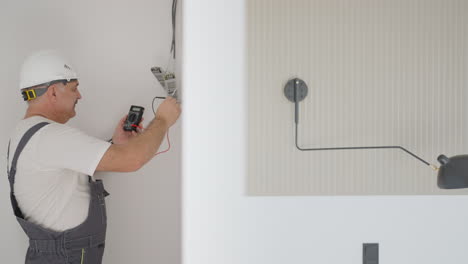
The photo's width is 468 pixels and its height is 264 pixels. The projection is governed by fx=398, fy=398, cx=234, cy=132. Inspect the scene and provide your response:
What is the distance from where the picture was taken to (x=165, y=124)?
158 centimetres

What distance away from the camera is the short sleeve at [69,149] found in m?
1.43

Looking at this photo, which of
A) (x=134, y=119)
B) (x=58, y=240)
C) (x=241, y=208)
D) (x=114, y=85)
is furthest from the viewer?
(x=114, y=85)

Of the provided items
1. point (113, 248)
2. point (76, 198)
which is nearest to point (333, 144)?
point (76, 198)

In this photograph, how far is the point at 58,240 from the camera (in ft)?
5.18

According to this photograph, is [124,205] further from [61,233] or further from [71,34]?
[71,34]

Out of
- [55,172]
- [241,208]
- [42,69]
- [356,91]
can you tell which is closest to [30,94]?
[42,69]

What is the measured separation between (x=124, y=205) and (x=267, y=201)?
1.04m

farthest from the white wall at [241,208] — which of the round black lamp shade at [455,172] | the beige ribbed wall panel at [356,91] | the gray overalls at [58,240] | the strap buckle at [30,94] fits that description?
the strap buckle at [30,94]

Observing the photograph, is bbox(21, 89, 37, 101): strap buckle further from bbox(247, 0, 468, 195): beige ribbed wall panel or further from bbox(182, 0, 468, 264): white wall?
bbox(247, 0, 468, 195): beige ribbed wall panel

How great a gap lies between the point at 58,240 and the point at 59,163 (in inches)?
13.4

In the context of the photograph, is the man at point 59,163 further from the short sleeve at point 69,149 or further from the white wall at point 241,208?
the white wall at point 241,208

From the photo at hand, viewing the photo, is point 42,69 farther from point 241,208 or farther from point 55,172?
point 241,208

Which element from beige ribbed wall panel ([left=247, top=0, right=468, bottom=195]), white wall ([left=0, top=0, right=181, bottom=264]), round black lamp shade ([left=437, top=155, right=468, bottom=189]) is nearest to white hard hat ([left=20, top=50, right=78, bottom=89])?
white wall ([left=0, top=0, right=181, bottom=264])

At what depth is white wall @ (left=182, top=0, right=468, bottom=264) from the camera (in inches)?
42.8
